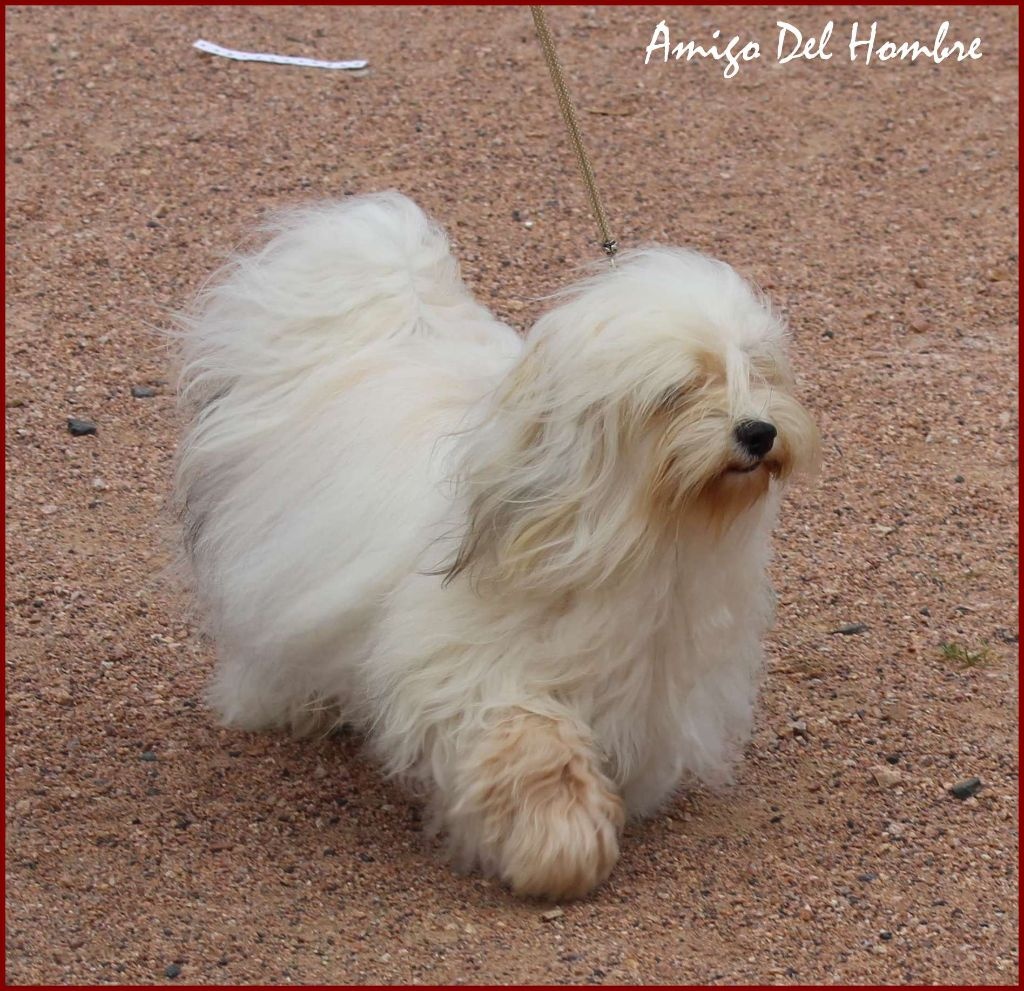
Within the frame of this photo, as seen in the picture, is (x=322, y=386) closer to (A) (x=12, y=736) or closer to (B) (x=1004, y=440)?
(A) (x=12, y=736)

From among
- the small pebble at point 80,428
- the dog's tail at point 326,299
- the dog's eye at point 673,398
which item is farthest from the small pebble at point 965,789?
the small pebble at point 80,428

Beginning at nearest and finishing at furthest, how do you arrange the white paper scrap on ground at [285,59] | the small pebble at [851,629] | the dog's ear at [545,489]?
the dog's ear at [545,489] → the small pebble at [851,629] → the white paper scrap on ground at [285,59]

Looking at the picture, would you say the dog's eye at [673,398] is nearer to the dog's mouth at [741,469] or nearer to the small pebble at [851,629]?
the dog's mouth at [741,469]

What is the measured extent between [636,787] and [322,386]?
107 cm

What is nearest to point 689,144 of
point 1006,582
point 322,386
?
point 1006,582

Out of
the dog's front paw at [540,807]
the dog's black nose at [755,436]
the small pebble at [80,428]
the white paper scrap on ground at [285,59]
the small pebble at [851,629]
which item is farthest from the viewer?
the white paper scrap on ground at [285,59]

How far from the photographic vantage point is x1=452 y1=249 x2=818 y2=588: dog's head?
319cm

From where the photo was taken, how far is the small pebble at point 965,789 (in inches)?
161

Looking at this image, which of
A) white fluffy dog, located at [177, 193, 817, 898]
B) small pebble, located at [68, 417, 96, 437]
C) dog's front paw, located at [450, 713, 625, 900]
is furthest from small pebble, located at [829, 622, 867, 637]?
small pebble, located at [68, 417, 96, 437]

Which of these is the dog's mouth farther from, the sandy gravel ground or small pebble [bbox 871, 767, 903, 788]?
small pebble [bbox 871, 767, 903, 788]

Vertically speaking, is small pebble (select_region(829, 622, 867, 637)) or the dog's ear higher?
the dog's ear

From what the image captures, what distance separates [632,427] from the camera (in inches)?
127

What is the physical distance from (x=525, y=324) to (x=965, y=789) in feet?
8.70

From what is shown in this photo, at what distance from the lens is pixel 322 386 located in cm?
392
